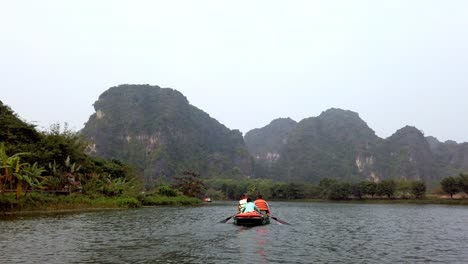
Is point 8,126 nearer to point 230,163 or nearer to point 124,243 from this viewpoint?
point 124,243

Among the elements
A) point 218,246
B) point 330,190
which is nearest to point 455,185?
point 330,190

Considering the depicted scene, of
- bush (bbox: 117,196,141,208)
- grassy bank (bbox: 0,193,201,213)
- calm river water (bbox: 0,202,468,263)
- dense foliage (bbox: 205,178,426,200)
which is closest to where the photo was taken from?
calm river water (bbox: 0,202,468,263)

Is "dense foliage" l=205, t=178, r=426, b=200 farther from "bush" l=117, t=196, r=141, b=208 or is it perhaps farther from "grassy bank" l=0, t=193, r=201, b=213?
"bush" l=117, t=196, r=141, b=208

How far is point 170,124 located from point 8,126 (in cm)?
14613

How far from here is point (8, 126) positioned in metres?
41.9

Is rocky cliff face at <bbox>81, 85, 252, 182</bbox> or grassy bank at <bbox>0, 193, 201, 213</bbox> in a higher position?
rocky cliff face at <bbox>81, 85, 252, 182</bbox>

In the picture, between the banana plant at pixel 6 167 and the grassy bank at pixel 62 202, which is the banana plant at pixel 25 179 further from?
the grassy bank at pixel 62 202

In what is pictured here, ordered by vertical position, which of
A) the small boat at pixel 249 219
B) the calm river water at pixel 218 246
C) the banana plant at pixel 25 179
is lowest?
the calm river water at pixel 218 246

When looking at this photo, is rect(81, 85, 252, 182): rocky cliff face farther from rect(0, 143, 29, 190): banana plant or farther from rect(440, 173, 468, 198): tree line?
rect(0, 143, 29, 190): banana plant

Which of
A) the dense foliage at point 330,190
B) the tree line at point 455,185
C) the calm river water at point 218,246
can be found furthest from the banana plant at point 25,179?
the dense foliage at point 330,190

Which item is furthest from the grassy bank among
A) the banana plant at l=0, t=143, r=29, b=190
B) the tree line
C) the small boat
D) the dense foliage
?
the dense foliage

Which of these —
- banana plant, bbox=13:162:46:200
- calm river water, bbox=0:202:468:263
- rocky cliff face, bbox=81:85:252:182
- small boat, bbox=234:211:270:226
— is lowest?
calm river water, bbox=0:202:468:263

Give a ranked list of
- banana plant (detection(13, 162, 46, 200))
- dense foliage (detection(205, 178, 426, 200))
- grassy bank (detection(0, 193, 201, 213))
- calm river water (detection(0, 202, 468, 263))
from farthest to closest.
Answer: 1. dense foliage (detection(205, 178, 426, 200))
2. banana plant (detection(13, 162, 46, 200))
3. grassy bank (detection(0, 193, 201, 213))
4. calm river water (detection(0, 202, 468, 263))

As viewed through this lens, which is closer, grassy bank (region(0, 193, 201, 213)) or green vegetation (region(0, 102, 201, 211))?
grassy bank (region(0, 193, 201, 213))
